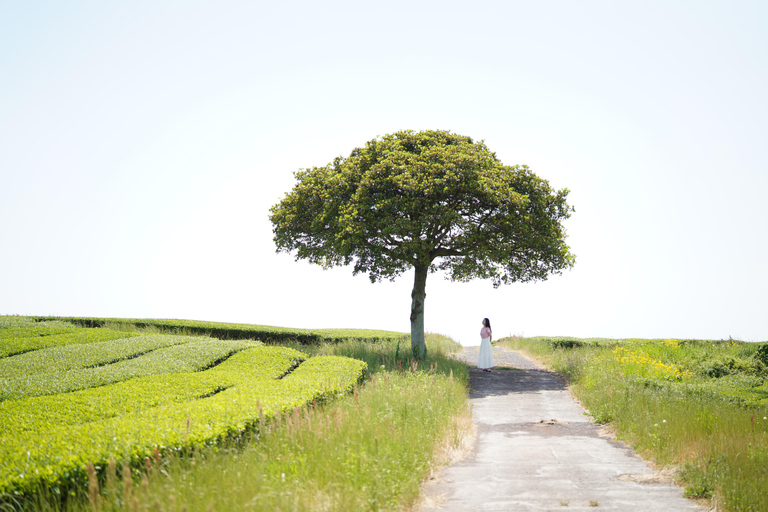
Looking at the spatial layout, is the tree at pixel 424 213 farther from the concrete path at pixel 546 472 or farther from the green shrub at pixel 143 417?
the concrete path at pixel 546 472

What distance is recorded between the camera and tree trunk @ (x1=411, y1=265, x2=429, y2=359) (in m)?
21.7

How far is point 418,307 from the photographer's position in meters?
21.9

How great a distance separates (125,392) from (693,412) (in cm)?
1242

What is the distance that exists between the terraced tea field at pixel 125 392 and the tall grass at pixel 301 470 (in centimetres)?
34

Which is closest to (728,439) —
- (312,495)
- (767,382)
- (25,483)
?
(312,495)

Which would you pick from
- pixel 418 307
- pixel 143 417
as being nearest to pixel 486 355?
pixel 418 307

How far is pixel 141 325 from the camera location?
2800 cm

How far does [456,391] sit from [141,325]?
20915 millimetres

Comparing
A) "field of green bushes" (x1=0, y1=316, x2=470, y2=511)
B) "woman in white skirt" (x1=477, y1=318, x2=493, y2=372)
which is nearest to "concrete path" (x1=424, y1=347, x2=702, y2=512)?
"field of green bushes" (x1=0, y1=316, x2=470, y2=511)

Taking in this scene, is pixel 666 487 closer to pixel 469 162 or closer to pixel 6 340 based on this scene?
pixel 469 162

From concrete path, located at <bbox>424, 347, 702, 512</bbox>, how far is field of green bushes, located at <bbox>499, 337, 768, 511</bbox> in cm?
40

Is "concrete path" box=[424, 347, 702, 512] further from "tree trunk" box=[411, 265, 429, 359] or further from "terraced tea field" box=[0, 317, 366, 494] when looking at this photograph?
"tree trunk" box=[411, 265, 429, 359]

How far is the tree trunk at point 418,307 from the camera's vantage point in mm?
21719

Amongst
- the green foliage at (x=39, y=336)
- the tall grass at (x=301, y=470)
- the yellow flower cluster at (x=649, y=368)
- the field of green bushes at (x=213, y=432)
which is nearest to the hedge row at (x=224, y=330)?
the green foliage at (x=39, y=336)
